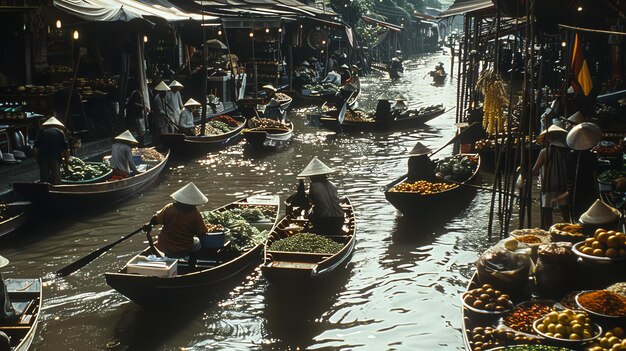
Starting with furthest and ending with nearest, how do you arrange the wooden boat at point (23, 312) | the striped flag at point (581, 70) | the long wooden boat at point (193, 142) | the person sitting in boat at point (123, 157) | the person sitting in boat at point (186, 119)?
the person sitting in boat at point (186, 119) → the long wooden boat at point (193, 142) → the person sitting in boat at point (123, 157) → the striped flag at point (581, 70) → the wooden boat at point (23, 312)

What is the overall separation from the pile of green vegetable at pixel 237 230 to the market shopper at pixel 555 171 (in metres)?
4.48

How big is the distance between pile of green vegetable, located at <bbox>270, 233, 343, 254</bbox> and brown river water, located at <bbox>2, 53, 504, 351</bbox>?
577mm

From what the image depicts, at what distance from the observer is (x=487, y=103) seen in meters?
12.6

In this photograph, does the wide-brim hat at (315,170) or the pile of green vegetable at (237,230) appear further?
the wide-brim hat at (315,170)

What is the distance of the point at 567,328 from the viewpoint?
721cm

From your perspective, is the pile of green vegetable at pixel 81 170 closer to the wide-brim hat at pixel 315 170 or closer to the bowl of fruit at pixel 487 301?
the wide-brim hat at pixel 315 170

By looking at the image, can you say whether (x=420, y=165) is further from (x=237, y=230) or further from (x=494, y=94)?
(x=237, y=230)

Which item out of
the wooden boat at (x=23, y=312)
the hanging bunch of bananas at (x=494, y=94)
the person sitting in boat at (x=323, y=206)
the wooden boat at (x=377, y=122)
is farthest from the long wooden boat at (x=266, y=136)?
the wooden boat at (x=23, y=312)

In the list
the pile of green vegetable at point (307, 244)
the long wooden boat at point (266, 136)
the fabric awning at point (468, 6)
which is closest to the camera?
the pile of green vegetable at point (307, 244)

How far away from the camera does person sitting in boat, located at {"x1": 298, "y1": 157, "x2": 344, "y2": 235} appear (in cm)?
1209

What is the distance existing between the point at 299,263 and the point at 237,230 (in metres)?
1.66

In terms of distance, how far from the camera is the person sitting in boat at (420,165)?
50.0 ft

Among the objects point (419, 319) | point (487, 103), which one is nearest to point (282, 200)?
point (487, 103)

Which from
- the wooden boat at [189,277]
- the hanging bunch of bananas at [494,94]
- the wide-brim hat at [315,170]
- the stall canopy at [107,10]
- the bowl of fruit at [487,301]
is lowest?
the wooden boat at [189,277]
